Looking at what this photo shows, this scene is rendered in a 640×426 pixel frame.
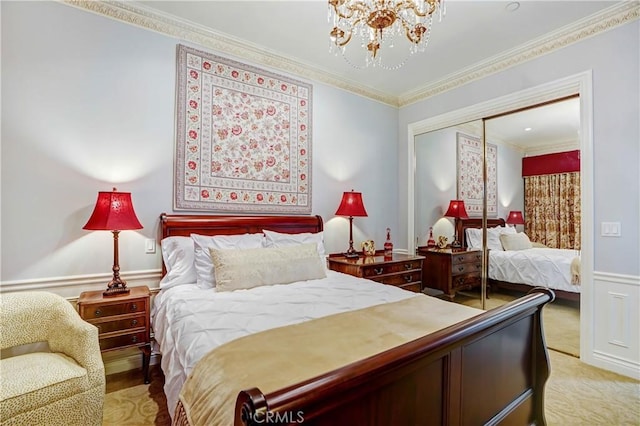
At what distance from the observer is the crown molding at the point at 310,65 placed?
2.45 m

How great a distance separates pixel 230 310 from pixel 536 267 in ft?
9.98

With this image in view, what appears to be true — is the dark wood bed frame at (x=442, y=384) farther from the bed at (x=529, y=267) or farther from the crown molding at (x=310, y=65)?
the crown molding at (x=310, y=65)

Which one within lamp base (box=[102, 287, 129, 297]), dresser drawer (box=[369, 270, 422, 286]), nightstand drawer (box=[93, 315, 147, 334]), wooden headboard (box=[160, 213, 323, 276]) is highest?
wooden headboard (box=[160, 213, 323, 276])

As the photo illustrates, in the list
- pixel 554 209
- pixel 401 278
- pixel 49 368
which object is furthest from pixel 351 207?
pixel 49 368

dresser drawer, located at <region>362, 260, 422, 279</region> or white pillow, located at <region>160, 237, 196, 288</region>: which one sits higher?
white pillow, located at <region>160, 237, 196, 288</region>

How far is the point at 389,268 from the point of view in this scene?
129 inches

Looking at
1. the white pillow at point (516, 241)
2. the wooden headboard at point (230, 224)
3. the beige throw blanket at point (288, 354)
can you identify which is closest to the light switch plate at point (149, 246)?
the wooden headboard at point (230, 224)

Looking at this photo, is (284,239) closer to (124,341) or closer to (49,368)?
(124,341)

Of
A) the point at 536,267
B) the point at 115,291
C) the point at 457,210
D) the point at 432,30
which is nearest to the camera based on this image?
the point at 115,291

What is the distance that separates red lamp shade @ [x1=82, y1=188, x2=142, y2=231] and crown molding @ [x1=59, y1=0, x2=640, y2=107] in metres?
1.49

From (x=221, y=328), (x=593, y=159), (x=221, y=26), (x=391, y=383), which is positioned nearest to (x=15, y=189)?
(x=221, y=328)

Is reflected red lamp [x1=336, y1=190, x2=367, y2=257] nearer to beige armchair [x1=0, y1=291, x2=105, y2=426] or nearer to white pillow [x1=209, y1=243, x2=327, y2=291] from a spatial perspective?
white pillow [x1=209, y1=243, x2=327, y2=291]

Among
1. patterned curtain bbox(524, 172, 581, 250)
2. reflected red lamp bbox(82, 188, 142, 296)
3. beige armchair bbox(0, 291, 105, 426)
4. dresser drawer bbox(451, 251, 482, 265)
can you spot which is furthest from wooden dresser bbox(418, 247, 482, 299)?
beige armchair bbox(0, 291, 105, 426)

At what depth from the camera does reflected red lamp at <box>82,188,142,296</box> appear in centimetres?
214
